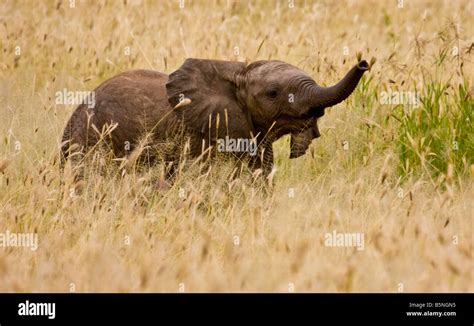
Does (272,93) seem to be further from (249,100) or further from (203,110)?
(203,110)

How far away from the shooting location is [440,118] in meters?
10.9

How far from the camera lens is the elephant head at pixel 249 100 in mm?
9445

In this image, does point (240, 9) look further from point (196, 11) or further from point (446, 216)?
point (446, 216)

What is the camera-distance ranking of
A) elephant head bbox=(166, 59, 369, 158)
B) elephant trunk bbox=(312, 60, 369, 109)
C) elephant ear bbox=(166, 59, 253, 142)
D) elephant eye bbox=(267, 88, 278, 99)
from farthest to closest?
elephant ear bbox=(166, 59, 253, 142) < elephant eye bbox=(267, 88, 278, 99) < elephant head bbox=(166, 59, 369, 158) < elephant trunk bbox=(312, 60, 369, 109)

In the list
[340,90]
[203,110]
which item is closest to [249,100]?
[203,110]

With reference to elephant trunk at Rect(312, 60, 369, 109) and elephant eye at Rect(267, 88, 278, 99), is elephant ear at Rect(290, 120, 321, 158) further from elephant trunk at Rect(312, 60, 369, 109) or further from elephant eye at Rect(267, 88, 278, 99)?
elephant eye at Rect(267, 88, 278, 99)

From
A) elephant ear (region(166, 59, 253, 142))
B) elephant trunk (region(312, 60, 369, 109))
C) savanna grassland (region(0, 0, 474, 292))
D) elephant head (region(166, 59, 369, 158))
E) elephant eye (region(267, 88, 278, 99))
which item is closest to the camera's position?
savanna grassland (region(0, 0, 474, 292))

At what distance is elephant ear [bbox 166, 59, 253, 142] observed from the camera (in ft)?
32.2

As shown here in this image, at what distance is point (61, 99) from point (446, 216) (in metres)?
4.54

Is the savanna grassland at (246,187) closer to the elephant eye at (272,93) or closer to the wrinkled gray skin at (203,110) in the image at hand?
the wrinkled gray skin at (203,110)

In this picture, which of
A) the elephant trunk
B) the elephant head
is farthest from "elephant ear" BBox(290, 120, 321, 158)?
the elephant trunk

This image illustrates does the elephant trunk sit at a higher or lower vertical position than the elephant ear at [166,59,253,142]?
lower

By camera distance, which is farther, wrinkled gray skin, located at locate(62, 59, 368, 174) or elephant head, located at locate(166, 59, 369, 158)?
wrinkled gray skin, located at locate(62, 59, 368, 174)

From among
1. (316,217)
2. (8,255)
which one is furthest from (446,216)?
(8,255)
